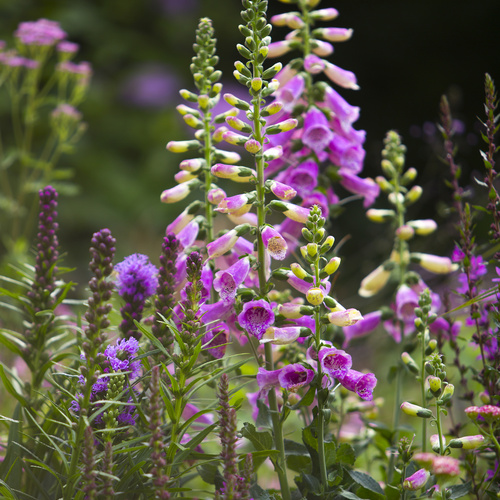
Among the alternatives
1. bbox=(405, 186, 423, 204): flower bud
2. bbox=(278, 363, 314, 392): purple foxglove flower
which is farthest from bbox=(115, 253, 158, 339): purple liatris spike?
bbox=(405, 186, 423, 204): flower bud

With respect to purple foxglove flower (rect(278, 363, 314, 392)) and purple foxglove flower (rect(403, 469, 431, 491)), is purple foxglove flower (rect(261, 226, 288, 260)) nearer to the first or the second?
purple foxglove flower (rect(278, 363, 314, 392))

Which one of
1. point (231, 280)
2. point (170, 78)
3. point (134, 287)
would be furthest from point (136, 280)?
point (170, 78)

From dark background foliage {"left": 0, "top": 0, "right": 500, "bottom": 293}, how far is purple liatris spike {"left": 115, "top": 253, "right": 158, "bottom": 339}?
4.00m

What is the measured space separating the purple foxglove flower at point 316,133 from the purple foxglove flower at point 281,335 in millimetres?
678

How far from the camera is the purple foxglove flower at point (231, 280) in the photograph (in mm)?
1376

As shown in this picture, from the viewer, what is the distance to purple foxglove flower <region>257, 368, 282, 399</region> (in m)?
1.35

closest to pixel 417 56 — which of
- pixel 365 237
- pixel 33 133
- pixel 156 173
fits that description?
pixel 365 237

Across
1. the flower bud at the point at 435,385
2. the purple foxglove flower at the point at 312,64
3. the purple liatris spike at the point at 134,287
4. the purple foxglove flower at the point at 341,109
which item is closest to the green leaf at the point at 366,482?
the flower bud at the point at 435,385

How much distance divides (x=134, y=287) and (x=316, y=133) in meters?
0.75

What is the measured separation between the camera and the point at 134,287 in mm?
1466

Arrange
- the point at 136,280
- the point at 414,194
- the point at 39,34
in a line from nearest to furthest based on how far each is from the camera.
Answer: the point at 136,280 < the point at 414,194 < the point at 39,34

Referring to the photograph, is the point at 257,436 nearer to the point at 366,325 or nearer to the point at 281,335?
the point at 281,335

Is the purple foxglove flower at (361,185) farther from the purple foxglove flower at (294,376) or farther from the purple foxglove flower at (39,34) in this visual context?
the purple foxglove flower at (39,34)

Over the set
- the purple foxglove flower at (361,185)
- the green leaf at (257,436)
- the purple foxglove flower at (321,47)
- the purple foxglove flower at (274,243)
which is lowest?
the green leaf at (257,436)
